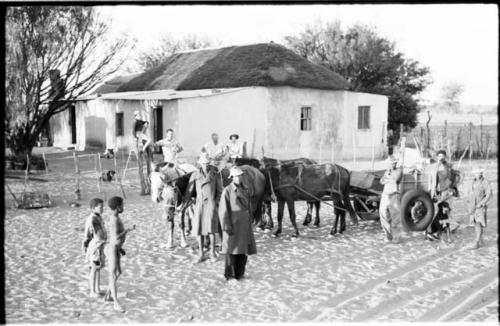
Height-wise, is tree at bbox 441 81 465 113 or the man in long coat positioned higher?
tree at bbox 441 81 465 113

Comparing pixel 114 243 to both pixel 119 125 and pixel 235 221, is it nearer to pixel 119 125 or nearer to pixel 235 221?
pixel 235 221

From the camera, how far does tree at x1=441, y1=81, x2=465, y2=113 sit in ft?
31.6

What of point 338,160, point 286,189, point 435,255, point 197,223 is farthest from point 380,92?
point 197,223

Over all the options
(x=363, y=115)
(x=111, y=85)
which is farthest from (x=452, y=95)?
(x=111, y=85)

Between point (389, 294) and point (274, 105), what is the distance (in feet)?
38.4

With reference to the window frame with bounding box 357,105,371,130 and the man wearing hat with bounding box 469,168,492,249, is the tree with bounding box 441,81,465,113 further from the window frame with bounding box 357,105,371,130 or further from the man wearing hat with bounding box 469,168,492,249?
the window frame with bounding box 357,105,371,130

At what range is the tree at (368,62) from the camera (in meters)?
13.6

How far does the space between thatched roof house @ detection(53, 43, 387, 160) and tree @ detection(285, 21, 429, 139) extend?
46 centimetres

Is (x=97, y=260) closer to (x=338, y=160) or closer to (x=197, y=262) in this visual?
(x=197, y=262)

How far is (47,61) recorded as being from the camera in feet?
46.0

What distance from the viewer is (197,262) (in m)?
7.88

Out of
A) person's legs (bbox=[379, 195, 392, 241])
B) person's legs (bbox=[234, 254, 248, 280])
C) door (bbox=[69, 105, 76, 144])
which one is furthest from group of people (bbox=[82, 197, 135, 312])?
door (bbox=[69, 105, 76, 144])

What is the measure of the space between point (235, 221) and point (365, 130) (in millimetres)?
10347

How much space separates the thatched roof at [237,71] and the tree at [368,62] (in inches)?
21.0
